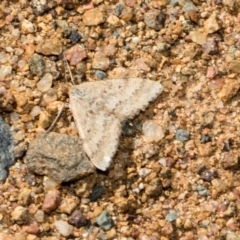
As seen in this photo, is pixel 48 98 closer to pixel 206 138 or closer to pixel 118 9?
pixel 118 9

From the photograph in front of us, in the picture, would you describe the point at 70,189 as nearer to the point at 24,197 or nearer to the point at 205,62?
the point at 24,197

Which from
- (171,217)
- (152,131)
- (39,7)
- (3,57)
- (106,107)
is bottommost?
(171,217)

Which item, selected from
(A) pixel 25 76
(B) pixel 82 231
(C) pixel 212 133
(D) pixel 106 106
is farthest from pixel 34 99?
(C) pixel 212 133

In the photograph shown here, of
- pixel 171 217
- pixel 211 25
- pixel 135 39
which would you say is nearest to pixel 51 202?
pixel 171 217

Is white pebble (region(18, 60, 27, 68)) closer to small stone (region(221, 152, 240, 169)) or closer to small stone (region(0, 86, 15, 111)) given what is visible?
small stone (region(0, 86, 15, 111))

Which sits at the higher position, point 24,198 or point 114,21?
point 114,21

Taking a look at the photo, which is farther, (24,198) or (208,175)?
(208,175)

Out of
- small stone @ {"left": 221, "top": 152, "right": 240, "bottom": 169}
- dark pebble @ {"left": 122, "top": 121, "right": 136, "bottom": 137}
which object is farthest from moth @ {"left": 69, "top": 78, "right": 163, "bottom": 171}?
small stone @ {"left": 221, "top": 152, "right": 240, "bottom": 169}
